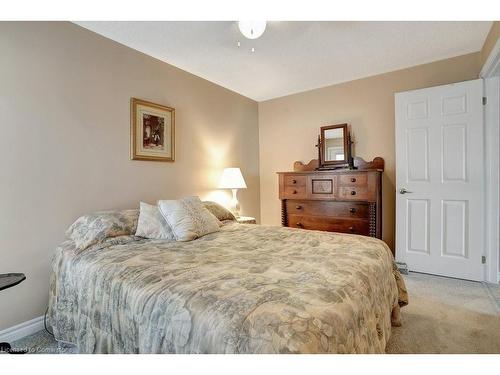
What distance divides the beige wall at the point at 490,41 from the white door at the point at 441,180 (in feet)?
0.78

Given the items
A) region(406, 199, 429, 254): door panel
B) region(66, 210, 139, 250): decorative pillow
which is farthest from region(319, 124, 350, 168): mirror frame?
region(66, 210, 139, 250): decorative pillow

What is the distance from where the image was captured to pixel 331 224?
10.4 ft

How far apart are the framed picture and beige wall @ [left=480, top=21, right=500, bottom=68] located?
2.95 meters

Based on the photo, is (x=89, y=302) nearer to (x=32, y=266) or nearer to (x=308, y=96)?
(x=32, y=266)

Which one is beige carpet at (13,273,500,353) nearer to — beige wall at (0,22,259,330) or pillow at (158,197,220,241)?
beige wall at (0,22,259,330)

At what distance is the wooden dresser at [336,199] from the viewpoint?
2889 mm

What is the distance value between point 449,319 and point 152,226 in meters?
2.30

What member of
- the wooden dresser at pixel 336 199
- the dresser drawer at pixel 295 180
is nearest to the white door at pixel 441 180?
the wooden dresser at pixel 336 199

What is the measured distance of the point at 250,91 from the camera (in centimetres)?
384

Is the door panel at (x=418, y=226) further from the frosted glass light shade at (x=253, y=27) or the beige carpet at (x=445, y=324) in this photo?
the frosted glass light shade at (x=253, y=27)

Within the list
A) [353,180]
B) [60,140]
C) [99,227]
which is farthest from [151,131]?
[353,180]

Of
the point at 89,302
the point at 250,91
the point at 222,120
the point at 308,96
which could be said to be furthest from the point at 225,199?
the point at 89,302

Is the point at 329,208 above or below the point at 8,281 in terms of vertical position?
above

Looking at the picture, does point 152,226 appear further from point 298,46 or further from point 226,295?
point 298,46
